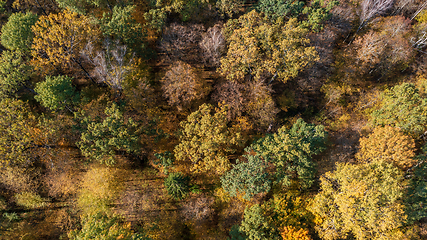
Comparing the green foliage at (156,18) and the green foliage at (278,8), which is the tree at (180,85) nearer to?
the green foliage at (156,18)

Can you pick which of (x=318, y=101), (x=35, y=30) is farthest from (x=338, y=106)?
(x=35, y=30)

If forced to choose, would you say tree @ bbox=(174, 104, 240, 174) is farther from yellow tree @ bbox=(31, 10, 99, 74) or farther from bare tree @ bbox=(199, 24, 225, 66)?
yellow tree @ bbox=(31, 10, 99, 74)

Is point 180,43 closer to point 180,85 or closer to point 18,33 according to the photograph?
point 180,85

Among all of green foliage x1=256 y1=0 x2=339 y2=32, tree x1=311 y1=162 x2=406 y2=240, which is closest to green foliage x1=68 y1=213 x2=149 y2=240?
tree x1=311 y1=162 x2=406 y2=240

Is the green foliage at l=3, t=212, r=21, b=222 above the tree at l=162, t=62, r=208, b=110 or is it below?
below

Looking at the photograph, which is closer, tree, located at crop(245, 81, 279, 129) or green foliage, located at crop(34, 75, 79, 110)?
green foliage, located at crop(34, 75, 79, 110)
